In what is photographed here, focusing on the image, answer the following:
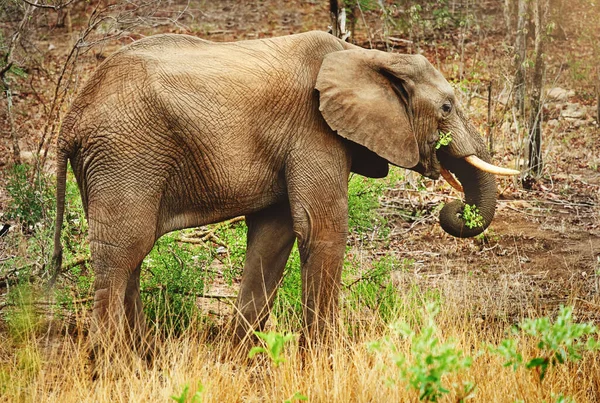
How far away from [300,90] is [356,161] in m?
0.80

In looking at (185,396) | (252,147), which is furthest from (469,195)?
(185,396)

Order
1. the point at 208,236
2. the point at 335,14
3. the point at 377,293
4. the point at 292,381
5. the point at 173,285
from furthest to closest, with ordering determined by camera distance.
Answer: the point at 335,14
the point at 208,236
the point at 377,293
the point at 173,285
the point at 292,381

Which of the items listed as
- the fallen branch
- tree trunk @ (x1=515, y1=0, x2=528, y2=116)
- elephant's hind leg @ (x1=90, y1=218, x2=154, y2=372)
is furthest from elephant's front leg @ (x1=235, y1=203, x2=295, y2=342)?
tree trunk @ (x1=515, y1=0, x2=528, y2=116)

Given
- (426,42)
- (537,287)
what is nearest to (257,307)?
(537,287)

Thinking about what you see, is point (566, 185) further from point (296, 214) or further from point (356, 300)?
point (296, 214)

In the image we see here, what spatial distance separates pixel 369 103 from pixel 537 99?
6697 millimetres

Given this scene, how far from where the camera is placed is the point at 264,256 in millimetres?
6352

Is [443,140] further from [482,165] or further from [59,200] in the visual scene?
[59,200]

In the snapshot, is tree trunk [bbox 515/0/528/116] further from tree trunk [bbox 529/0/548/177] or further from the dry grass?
the dry grass

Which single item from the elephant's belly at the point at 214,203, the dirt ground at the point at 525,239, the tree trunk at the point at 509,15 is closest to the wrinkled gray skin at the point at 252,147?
the elephant's belly at the point at 214,203

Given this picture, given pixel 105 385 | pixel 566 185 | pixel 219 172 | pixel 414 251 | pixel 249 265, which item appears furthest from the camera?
pixel 566 185

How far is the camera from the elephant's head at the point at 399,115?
5902 millimetres

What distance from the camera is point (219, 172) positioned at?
5.71 meters

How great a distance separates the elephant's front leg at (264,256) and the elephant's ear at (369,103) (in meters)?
0.84
